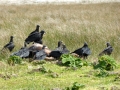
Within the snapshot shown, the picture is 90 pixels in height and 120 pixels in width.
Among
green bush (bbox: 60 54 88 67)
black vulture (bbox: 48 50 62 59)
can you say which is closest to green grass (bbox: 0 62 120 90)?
green bush (bbox: 60 54 88 67)

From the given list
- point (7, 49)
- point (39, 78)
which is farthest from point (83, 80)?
point (7, 49)

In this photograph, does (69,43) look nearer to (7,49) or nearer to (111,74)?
(7,49)

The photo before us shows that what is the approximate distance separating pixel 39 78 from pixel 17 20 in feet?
35.2

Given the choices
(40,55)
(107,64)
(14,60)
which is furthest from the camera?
(40,55)

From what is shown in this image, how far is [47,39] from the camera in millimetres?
13523

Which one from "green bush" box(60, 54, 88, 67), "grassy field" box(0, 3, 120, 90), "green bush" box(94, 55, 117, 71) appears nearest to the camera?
"grassy field" box(0, 3, 120, 90)

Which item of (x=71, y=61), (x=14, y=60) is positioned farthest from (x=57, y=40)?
(x=71, y=61)

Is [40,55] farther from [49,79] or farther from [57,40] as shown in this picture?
[57,40]

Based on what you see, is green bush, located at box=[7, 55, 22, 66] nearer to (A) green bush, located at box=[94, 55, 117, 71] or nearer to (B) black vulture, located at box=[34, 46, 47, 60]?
(B) black vulture, located at box=[34, 46, 47, 60]

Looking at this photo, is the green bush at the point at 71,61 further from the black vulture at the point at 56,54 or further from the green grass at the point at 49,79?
the black vulture at the point at 56,54

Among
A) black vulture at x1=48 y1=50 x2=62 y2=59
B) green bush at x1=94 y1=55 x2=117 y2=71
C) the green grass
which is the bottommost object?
the green grass

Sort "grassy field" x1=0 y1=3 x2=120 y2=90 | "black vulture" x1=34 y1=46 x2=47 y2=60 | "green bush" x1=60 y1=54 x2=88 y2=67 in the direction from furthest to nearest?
1. "black vulture" x1=34 y1=46 x2=47 y2=60
2. "green bush" x1=60 y1=54 x2=88 y2=67
3. "grassy field" x1=0 y1=3 x2=120 y2=90

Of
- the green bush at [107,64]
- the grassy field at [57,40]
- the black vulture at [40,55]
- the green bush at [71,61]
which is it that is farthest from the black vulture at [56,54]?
the green bush at [107,64]

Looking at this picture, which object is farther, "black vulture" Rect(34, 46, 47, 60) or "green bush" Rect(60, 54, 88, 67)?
"black vulture" Rect(34, 46, 47, 60)
